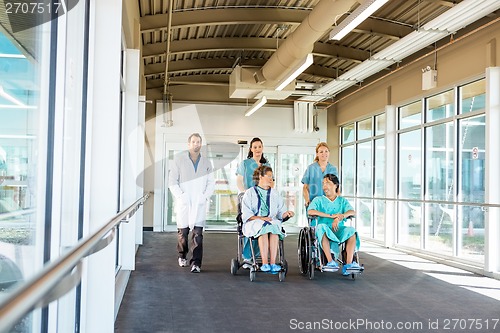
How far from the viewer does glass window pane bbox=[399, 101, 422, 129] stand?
33.3 feet

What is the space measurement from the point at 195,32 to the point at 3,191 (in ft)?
29.0

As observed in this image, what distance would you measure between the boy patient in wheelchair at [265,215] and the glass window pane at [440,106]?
3883 mm

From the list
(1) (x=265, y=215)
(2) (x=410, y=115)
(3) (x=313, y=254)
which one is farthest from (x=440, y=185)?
(1) (x=265, y=215)

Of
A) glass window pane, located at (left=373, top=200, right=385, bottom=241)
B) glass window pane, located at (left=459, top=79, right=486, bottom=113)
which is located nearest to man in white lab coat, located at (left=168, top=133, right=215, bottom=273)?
glass window pane, located at (left=459, top=79, right=486, bottom=113)

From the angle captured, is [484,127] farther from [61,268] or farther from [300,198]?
[61,268]

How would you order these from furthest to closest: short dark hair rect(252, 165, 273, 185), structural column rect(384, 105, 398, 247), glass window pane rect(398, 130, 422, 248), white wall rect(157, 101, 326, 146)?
1. white wall rect(157, 101, 326, 146)
2. structural column rect(384, 105, 398, 247)
3. glass window pane rect(398, 130, 422, 248)
4. short dark hair rect(252, 165, 273, 185)

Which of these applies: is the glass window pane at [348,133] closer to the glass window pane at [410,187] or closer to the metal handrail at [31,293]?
the glass window pane at [410,187]

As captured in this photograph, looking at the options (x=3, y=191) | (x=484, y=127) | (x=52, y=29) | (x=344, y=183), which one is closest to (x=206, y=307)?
(x=52, y=29)

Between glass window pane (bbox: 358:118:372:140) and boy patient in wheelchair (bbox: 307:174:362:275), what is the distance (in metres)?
6.09

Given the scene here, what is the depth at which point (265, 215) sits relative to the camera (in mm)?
6570

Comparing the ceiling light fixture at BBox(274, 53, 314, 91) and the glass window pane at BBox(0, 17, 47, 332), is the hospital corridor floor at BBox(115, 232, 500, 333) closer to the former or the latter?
the glass window pane at BBox(0, 17, 47, 332)

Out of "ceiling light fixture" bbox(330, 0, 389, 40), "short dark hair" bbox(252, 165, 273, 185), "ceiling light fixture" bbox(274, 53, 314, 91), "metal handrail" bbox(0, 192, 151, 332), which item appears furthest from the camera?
"ceiling light fixture" bbox(274, 53, 314, 91)

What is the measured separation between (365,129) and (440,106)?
3.49 meters

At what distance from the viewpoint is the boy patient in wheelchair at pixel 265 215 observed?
249 inches
